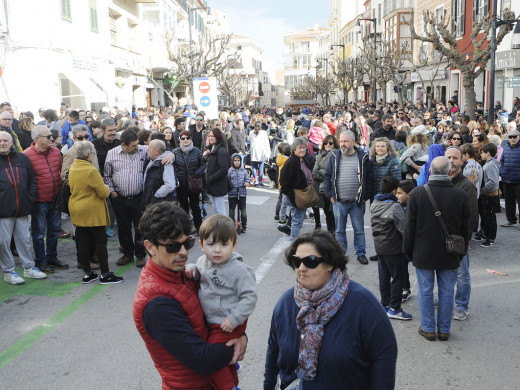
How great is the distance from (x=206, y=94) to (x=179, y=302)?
15.6 meters

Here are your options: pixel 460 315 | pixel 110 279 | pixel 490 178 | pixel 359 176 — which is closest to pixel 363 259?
pixel 359 176

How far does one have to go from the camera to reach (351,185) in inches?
291

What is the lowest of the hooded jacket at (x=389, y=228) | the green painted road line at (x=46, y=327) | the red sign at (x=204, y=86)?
the green painted road line at (x=46, y=327)

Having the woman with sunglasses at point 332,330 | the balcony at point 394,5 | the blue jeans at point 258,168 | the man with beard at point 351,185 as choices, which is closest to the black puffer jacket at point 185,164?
the man with beard at point 351,185

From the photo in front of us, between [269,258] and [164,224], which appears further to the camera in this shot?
[269,258]

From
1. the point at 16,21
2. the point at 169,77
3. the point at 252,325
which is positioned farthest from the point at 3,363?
the point at 169,77

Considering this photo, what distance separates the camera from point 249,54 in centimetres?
10781

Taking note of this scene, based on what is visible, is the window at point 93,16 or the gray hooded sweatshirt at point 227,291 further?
the window at point 93,16

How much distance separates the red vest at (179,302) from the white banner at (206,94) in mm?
15159

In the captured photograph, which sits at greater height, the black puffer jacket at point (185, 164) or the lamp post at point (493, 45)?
the lamp post at point (493, 45)

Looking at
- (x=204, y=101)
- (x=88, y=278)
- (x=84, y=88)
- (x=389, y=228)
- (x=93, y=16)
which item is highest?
(x=93, y=16)

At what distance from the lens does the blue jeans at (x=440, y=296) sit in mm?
4805

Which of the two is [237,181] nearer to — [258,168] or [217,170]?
[217,170]

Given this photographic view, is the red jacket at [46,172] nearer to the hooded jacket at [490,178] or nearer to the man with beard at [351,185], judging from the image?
the man with beard at [351,185]
